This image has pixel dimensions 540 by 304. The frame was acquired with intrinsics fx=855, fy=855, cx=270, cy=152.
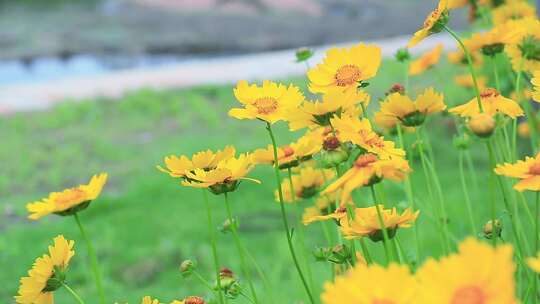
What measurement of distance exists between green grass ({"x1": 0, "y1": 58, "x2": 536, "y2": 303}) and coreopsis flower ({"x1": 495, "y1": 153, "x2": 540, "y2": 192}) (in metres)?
0.68

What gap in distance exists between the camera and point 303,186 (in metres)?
0.96

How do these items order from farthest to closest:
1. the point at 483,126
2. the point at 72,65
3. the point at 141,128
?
the point at 72,65 → the point at 141,128 → the point at 483,126

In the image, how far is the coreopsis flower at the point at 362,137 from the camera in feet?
2.18

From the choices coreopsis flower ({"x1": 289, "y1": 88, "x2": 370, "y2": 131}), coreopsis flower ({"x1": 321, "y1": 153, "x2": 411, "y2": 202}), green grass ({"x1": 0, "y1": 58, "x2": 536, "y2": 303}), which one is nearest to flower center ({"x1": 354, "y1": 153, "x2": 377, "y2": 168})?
coreopsis flower ({"x1": 321, "y1": 153, "x2": 411, "y2": 202})

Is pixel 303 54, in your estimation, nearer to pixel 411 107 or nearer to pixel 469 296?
pixel 411 107

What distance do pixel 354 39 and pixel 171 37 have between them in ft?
4.85

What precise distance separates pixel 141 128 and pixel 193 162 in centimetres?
269

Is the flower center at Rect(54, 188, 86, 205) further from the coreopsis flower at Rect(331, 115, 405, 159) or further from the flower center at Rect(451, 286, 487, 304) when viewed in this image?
the flower center at Rect(451, 286, 487, 304)

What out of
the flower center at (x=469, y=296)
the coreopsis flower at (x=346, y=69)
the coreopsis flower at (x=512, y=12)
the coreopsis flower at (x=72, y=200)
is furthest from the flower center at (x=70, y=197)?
the coreopsis flower at (x=512, y=12)

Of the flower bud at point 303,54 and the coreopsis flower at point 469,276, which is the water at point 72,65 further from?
the coreopsis flower at point 469,276

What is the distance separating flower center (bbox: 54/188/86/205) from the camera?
754 millimetres

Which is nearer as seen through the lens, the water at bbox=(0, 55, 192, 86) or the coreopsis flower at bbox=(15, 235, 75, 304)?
the coreopsis flower at bbox=(15, 235, 75, 304)

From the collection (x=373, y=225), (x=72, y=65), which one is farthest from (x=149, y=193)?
(x=72, y=65)

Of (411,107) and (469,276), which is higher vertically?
(411,107)
